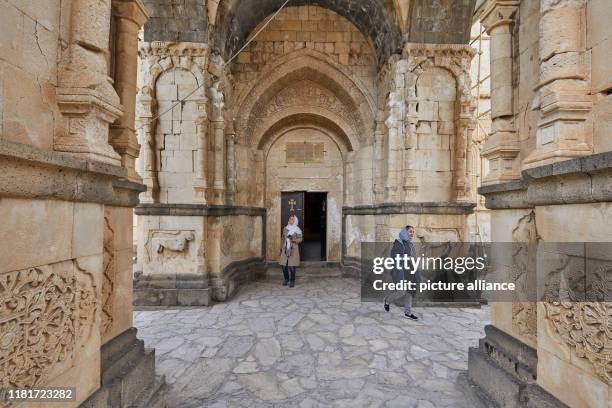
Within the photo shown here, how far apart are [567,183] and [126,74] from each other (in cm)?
386

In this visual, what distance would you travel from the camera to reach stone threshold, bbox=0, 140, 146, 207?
4.33 ft

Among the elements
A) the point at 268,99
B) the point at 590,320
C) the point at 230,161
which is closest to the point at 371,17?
the point at 268,99

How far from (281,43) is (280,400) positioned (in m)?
7.88

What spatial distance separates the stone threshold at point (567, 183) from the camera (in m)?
1.53

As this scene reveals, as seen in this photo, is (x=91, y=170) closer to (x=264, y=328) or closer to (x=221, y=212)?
(x=264, y=328)

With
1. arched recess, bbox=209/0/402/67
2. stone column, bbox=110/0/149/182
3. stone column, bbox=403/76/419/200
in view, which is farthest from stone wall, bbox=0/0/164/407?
stone column, bbox=403/76/419/200

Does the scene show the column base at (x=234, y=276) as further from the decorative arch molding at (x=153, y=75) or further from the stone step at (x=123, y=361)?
the stone step at (x=123, y=361)

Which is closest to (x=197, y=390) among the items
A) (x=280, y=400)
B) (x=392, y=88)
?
(x=280, y=400)

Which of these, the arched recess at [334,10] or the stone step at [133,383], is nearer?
the stone step at [133,383]

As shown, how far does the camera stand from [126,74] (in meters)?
2.74

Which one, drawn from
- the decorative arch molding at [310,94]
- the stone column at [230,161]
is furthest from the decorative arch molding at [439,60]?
the stone column at [230,161]

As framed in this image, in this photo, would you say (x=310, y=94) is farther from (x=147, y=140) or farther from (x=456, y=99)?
(x=147, y=140)

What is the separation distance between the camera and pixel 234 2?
5.85 m

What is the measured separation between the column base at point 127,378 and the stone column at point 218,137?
3597 millimetres
